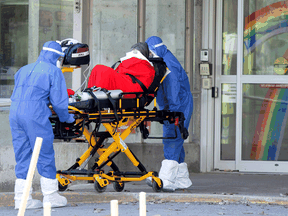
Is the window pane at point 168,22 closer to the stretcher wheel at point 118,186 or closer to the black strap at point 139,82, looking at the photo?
the black strap at point 139,82

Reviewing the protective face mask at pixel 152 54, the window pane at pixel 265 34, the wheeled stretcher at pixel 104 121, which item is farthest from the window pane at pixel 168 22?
the wheeled stretcher at pixel 104 121

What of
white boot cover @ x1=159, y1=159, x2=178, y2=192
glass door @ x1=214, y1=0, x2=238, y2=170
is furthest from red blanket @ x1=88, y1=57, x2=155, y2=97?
glass door @ x1=214, y1=0, x2=238, y2=170

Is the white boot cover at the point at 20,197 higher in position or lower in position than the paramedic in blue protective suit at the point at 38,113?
lower

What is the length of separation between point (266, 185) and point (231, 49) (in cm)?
239

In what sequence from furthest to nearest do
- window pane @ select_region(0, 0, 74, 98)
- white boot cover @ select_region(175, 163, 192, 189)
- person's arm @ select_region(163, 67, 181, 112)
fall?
window pane @ select_region(0, 0, 74, 98) < white boot cover @ select_region(175, 163, 192, 189) < person's arm @ select_region(163, 67, 181, 112)

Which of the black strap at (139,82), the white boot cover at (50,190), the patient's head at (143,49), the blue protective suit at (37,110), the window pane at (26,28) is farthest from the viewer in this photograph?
the window pane at (26,28)

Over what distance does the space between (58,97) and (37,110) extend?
230 mm

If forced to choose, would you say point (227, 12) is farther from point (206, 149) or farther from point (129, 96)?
point (129, 96)

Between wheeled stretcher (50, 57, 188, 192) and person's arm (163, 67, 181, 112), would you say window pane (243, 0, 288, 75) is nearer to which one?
person's arm (163, 67, 181, 112)

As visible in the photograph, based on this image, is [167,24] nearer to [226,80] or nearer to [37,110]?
[226,80]

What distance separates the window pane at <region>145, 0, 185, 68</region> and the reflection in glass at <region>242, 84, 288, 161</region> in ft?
4.21

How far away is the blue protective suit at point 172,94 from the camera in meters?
5.73

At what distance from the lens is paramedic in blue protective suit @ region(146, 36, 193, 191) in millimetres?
5738

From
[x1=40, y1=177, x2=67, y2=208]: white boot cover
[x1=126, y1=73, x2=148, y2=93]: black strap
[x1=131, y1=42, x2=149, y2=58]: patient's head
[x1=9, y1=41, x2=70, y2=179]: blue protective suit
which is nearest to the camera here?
[x1=9, y1=41, x2=70, y2=179]: blue protective suit
